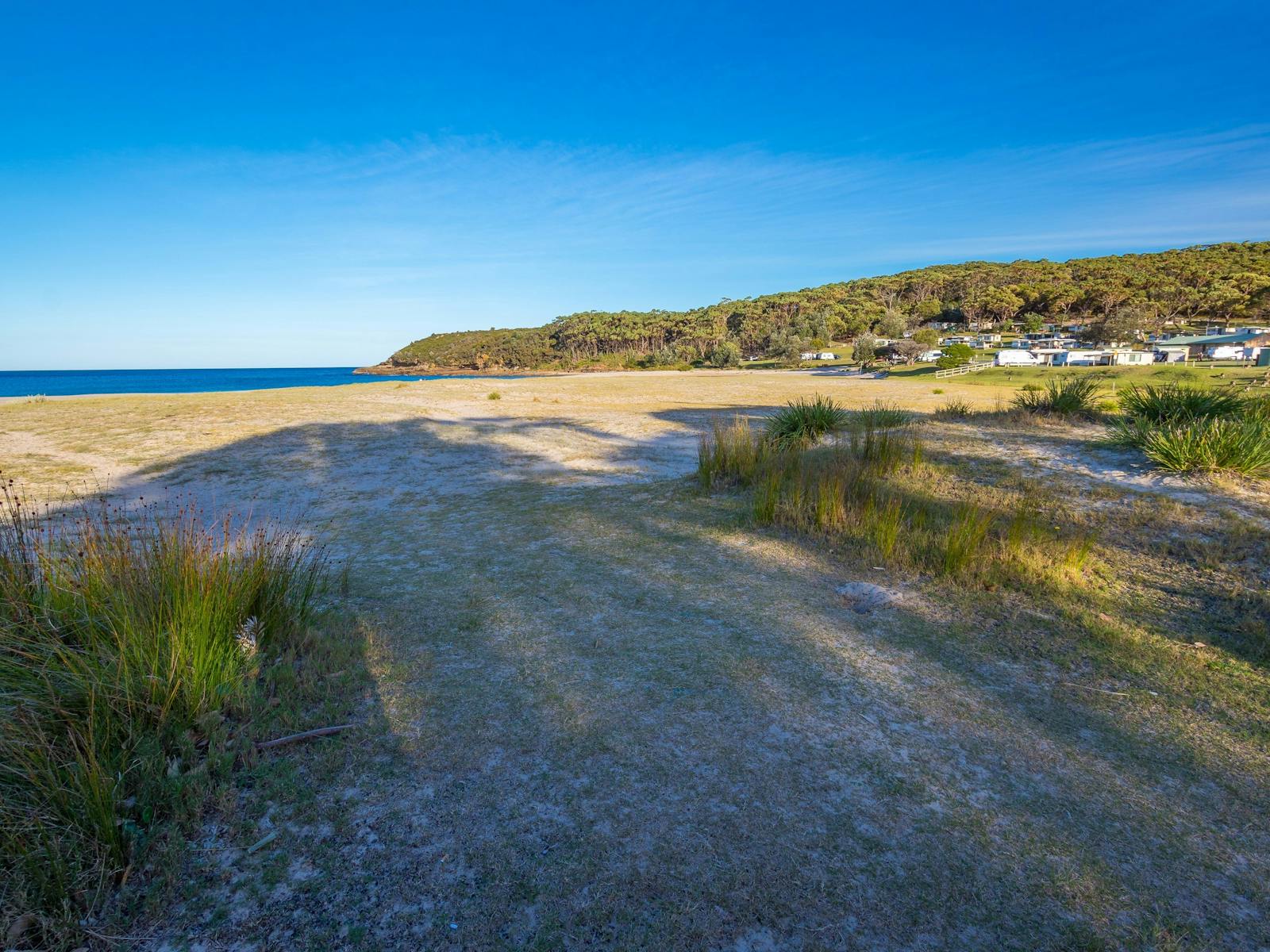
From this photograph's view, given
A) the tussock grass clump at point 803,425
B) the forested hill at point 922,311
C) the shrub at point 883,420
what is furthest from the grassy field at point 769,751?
the forested hill at point 922,311

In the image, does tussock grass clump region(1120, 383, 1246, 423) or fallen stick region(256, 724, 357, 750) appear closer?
fallen stick region(256, 724, 357, 750)

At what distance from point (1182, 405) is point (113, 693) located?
11.4 metres

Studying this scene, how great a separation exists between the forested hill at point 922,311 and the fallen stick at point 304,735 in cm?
7215

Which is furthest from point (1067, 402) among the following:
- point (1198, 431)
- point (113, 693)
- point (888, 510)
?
point (113, 693)

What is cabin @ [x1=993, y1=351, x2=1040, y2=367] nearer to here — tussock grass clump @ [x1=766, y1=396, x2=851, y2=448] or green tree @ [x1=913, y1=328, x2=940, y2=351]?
green tree @ [x1=913, y1=328, x2=940, y2=351]

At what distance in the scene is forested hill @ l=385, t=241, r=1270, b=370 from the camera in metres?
76.7

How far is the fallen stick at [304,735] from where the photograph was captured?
2777 mm

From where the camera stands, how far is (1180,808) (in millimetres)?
2496

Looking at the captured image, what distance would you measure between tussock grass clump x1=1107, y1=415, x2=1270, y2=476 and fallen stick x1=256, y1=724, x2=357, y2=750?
8738 millimetres

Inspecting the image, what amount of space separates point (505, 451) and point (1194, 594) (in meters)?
10.6

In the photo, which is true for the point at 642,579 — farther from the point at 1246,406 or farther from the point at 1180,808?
the point at 1246,406

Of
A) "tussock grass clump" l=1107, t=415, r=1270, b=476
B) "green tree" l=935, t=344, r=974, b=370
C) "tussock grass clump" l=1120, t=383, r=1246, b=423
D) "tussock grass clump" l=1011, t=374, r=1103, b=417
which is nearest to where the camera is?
"tussock grass clump" l=1107, t=415, r=1270, b=476

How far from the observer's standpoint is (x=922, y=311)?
100 meters

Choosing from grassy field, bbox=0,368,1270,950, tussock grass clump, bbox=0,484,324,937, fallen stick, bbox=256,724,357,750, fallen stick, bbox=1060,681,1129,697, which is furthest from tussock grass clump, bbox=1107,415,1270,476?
tussock grass clump, bbox=0,484,324,937
